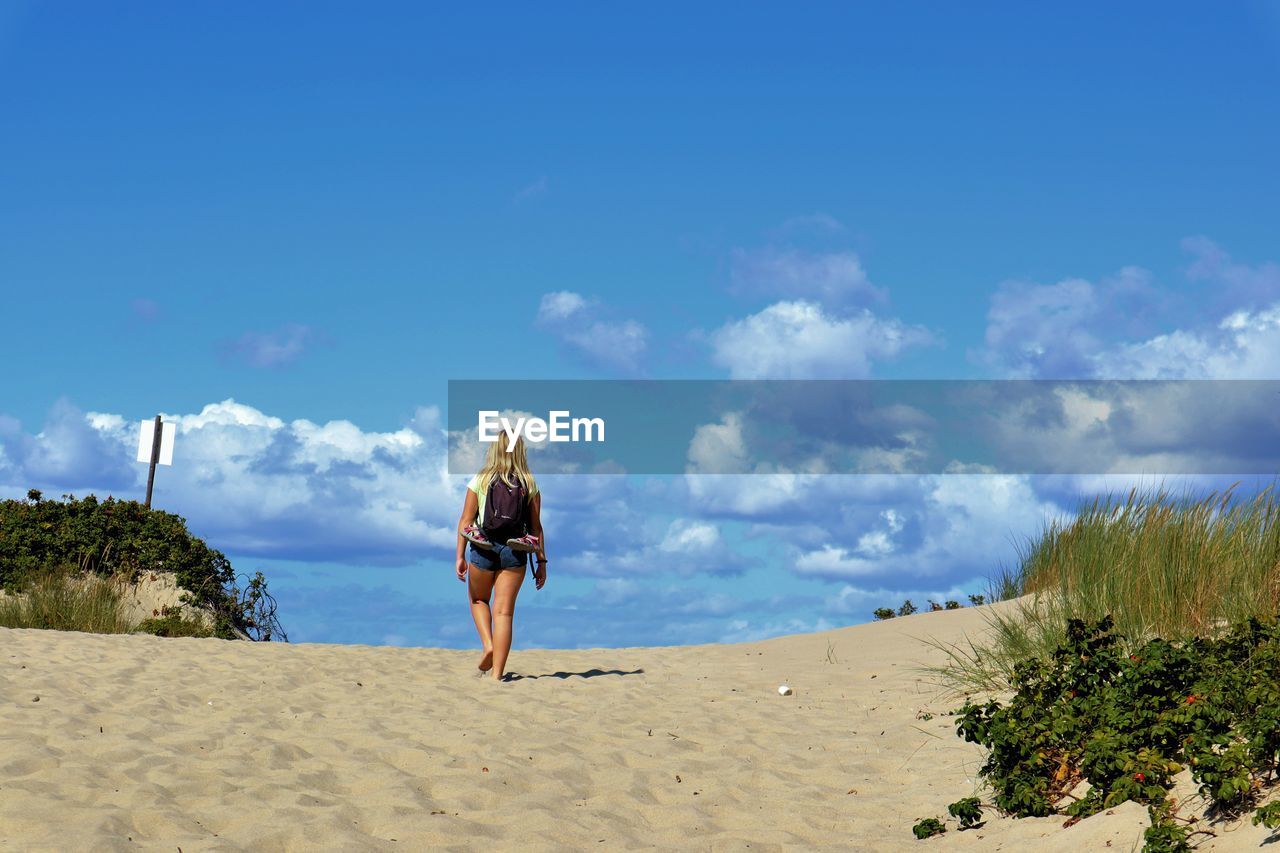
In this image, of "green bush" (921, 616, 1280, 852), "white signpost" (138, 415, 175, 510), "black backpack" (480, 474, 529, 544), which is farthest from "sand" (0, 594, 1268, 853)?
"white signpost" (138, 415, 175, 510)

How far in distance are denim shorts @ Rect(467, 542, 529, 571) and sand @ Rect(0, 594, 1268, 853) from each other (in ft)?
3.68

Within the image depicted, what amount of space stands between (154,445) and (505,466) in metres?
11.2

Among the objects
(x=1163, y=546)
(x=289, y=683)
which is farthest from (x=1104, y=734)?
(x=289, y=683)

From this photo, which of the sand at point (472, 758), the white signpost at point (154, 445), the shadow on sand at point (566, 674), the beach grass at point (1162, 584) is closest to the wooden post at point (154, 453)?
the white signpost at point (154, 445)

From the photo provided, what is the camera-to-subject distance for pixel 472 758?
752cm

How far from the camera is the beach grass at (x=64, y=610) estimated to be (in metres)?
15.0

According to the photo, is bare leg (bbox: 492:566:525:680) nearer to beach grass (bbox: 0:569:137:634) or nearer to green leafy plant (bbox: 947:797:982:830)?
green leafy plant (bbox: 947:797:982:830)

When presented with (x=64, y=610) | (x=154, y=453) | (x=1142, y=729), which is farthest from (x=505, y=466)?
(x=154, y=453)

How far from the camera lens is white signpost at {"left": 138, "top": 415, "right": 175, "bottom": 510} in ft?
62.2

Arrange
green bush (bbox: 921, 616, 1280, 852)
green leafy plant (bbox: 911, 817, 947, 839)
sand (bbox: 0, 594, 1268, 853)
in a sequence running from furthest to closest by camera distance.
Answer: green leafy plant (bbox: 911, 817, 947, 839) → sand (bbox: 0, 594, 1268, 853) → green bush (bbox: 921, 616, 1280, 852)

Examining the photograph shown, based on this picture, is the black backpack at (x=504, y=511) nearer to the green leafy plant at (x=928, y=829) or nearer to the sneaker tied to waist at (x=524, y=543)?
the sneaker tied to waist at (x=524, y=543)

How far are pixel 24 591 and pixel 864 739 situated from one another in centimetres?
1339

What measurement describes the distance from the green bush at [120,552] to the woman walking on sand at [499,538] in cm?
795

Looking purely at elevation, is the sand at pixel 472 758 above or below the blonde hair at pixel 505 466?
below
